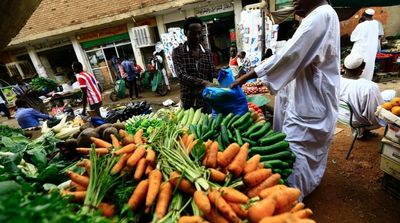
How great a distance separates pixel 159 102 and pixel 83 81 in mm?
4041

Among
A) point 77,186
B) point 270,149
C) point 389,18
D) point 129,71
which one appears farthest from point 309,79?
point 389,18

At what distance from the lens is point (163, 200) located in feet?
4.48

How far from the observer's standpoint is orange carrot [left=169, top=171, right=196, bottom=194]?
4.58 ft

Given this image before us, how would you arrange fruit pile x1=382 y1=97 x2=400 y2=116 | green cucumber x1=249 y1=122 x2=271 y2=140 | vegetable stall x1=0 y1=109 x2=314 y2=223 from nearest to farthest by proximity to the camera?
vegetable stall x1=0 y1=109 x2=314 y2=223 → green cucumber x1=249 y1=122 x2=271 y2=140 → fruit pile x1=382 y1=97 x2=400 y2=116

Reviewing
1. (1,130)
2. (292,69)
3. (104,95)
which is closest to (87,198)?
(292,69)

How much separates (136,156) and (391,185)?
Answer: 10.2ft

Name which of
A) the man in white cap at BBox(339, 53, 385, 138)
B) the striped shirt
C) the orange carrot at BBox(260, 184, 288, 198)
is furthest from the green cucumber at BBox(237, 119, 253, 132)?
the striped shirt

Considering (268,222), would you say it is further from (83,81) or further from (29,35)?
(29,35)

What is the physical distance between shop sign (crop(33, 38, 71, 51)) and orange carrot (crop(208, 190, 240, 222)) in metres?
15.9

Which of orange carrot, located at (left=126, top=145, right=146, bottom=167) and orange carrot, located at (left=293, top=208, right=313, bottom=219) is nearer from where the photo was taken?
orange carrot, located at (left=293, top=208, right=313, bottom=219)

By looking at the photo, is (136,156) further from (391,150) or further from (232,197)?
(391,150)

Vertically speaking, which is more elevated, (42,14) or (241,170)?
(42,14)

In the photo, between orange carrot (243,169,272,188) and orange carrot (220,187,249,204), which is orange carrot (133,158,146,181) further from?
orange carrot (243,169,272,188)

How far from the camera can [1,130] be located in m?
3.29
